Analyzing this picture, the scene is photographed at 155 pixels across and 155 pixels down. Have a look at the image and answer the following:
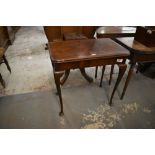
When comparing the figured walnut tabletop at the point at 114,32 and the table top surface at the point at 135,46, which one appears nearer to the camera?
the table top surface at the point at 135,46

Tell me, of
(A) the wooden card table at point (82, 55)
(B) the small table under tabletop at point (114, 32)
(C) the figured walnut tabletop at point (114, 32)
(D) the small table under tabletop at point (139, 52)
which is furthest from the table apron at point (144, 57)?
(C) the figured walnut tabletop at point (114, 32)

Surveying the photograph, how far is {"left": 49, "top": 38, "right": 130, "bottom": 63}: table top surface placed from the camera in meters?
1.19

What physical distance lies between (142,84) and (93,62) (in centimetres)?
119

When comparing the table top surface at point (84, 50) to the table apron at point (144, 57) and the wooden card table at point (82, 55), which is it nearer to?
the wooden card table at point (82, 55)

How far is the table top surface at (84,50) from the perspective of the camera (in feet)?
3.90

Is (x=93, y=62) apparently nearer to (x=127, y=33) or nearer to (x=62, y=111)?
Answer: (x=62, y=111)

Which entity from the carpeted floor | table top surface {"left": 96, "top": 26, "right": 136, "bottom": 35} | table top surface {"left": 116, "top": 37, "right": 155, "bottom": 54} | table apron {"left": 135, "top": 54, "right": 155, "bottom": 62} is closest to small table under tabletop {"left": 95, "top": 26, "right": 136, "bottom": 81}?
table top surface {"left": 96, "top": 26, "right": 136, "bottom": 35}

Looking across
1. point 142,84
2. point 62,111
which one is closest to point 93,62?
point 62,111

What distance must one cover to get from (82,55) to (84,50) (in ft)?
0.35

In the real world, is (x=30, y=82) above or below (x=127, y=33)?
below

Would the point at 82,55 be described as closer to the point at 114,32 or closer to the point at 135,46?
the point at 135,46

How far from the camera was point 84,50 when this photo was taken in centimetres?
129

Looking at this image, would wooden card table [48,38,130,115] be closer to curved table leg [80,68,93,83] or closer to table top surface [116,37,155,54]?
table top surface [116,37,155,54]
